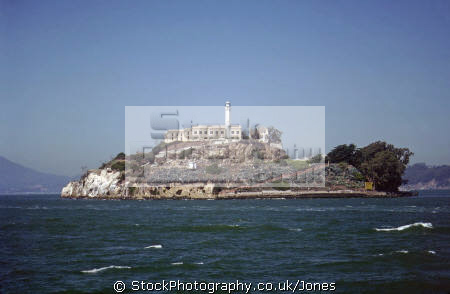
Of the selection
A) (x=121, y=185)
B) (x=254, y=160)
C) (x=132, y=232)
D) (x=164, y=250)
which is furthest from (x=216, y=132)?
(x=164, y=250)

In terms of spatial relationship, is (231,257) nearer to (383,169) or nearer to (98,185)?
(383,169)

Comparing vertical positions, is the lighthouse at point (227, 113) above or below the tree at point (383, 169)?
above

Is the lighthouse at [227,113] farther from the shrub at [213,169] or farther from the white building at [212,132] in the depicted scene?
the shrub at [213,169]

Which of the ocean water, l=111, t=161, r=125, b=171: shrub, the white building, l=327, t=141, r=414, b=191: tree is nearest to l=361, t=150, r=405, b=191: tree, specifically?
l=327, t=141, r=414, b=191: tree

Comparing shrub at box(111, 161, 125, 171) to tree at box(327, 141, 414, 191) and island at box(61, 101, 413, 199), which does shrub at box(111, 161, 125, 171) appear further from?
tree at box(327, 141, 414, 191)

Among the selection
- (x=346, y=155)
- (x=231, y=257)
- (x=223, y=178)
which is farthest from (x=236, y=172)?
(x=231, y=257)

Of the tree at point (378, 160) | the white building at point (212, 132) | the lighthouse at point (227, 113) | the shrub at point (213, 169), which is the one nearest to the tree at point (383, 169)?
the tree at point (378, 160)
